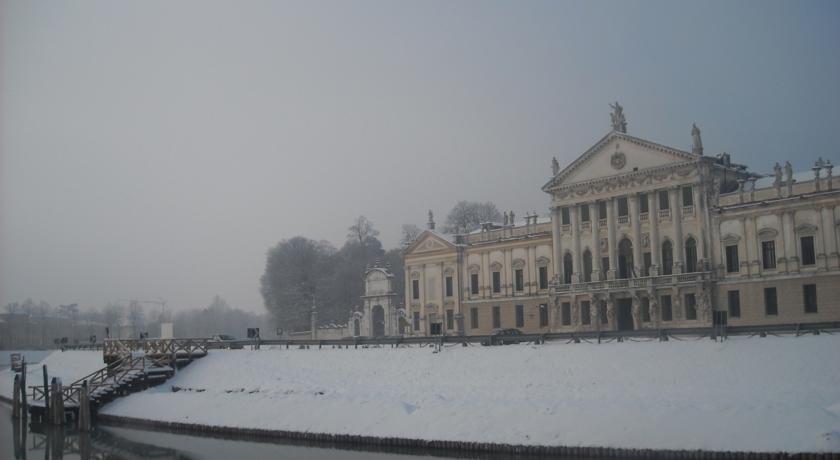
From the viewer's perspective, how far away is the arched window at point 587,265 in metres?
55.7

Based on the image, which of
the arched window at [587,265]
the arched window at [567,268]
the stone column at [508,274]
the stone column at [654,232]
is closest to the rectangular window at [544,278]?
the arched window at [567,268]

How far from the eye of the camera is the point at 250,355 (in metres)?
46.9

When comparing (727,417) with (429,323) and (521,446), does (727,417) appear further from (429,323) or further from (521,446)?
(429,323)

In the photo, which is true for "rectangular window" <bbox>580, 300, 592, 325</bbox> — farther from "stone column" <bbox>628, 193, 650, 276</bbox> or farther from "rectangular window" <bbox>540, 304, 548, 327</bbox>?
"stone column" <bbox>628, 193, 650, 276</bbox>

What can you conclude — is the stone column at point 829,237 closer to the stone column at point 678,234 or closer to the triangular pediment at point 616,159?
the triangular pediment at point 616,159

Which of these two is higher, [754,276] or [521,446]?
[754,276]

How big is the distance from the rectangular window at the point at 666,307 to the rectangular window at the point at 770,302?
18.0 feet

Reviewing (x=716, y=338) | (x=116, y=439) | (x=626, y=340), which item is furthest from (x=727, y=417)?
(x=116, y=439)

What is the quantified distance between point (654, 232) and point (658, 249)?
1053mm

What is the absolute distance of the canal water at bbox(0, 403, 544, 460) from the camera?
2892cm

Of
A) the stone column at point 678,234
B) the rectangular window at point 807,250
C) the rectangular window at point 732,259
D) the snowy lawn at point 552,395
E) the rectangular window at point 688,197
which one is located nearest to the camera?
the snowy lawn at point 552,395

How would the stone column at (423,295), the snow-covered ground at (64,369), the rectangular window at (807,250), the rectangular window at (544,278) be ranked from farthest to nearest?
the stone column at (423,295), the rectangular window at (544,278), the snow-covered ground at (64,369), the rectangular window at (807,250)

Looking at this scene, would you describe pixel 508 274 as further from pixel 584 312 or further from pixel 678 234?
pixel 678 234

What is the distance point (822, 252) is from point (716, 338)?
14.8 meters
